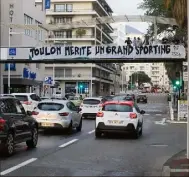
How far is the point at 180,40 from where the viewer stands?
3925 centimetres

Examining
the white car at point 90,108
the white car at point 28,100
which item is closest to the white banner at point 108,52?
the white car at point 28,100

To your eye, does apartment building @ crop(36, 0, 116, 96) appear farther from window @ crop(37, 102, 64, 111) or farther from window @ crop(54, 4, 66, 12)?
window @ crop(37, 102, 64, 111)

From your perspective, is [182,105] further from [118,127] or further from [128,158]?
[128,158]

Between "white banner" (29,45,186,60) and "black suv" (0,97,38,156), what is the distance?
2166cm

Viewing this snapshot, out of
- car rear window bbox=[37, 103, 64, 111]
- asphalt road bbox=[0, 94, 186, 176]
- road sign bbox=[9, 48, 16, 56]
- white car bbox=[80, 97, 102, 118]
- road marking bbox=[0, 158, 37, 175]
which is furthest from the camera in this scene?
road sign bbox=[9, 48, 16, 56]

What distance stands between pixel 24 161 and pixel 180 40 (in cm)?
2914

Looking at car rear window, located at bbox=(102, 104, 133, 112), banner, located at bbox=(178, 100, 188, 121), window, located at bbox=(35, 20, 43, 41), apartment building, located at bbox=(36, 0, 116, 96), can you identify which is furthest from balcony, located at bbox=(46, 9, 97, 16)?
car rear window, located at bbox=(102, 104, 133, 112)

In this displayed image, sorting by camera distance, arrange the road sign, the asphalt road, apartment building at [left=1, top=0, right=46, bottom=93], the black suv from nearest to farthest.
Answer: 1. the asphalt road
2. the black suv
3. the road sign
4. apartment building at [left=1, top=0, right=46, bottom=93]

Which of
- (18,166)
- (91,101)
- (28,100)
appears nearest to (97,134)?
(18,166)

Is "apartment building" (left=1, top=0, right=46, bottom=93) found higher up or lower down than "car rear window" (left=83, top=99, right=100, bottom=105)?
higher up

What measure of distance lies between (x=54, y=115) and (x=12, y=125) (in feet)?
25.9

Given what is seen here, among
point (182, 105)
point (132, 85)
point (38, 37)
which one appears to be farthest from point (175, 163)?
point (132, 85)

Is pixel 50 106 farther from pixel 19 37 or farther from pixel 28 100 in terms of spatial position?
pixel 19 37

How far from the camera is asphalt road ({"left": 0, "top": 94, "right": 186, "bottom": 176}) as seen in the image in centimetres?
1086
